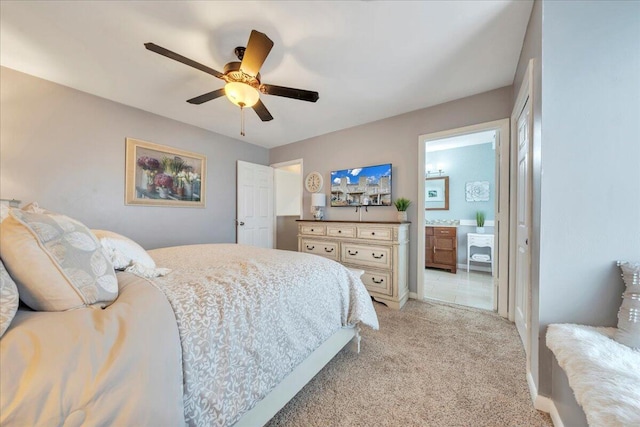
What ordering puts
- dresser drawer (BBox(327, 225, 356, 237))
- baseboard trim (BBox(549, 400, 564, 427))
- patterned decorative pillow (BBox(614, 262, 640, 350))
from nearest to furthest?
patterned decorative pillow (BBox(614, 262, 640, 350)), baseboard trim (BBox(549, 400, 564, 427)), dresser drawer (BBox(327, 225, 356, 237))

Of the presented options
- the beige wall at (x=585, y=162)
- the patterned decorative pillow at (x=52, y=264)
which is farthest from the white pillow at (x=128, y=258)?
the beige wall at (x=585, y=162)

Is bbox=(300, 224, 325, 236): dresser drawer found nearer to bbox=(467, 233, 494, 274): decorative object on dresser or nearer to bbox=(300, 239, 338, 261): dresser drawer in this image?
bbox=(300, 239, 338, 261): dresser drawer

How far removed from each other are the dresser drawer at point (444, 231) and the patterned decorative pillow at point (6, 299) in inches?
202

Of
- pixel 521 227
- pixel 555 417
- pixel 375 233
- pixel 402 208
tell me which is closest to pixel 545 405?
pixel 555 417

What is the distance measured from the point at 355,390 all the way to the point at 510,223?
2.23 metres

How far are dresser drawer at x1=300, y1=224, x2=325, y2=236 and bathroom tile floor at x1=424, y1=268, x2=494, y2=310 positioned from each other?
1.69 m

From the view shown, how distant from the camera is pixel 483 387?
145cm

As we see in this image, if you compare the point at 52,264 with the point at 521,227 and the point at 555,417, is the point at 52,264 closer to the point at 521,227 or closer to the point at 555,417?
the point at 555,417

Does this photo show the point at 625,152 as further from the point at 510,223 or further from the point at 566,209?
the point at 510,223

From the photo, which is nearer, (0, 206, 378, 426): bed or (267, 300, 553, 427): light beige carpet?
(0, 206, 378, 426): bed

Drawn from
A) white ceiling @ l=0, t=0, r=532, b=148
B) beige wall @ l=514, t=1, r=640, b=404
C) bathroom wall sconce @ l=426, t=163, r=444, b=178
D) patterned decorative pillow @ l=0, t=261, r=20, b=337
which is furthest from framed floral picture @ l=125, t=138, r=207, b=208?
bathroom wall sconce @ l=426, t=163, r=444, b=178

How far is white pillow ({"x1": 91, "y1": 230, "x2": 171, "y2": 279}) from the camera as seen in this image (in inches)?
46.3

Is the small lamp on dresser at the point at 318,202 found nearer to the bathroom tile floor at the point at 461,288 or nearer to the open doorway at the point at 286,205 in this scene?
the open doorway at the point at 286,205

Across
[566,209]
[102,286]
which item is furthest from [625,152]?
[102,286]
